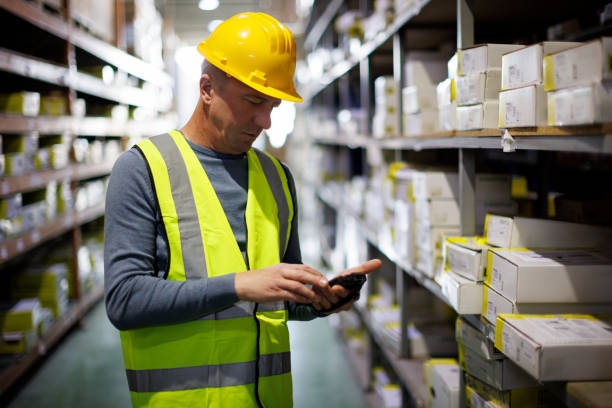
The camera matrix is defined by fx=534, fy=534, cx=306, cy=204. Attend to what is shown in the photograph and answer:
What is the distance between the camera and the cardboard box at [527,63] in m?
1.33

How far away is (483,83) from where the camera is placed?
172cm

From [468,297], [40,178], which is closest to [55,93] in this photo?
[40,178]

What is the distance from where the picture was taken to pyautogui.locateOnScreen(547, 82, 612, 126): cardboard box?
107 centimetres

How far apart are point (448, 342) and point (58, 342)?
3.49 metres

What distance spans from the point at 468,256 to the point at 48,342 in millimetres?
3486

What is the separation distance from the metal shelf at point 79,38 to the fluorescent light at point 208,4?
87.5 inches

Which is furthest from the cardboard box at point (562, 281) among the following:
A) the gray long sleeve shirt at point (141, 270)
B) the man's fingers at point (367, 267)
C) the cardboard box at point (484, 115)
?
the gray long sleeve shirt at point (141, 270)

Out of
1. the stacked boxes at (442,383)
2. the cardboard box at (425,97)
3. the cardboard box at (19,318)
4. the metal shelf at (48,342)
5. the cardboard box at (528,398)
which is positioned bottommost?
the metal shelf at (48,342)

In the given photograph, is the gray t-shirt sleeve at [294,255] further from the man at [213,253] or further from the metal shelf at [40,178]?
the metal shelf at [40,178]

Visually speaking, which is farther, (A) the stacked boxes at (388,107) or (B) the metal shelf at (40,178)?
(B) the metal shelf at (40,178)

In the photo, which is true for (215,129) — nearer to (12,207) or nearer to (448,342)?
(448,342)

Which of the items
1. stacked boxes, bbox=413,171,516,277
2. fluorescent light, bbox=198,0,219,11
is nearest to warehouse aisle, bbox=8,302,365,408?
stacked boxes, bbox=413,171,516,277

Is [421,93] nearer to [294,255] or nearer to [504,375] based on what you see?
[294,255]

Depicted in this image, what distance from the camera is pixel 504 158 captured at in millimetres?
3172
